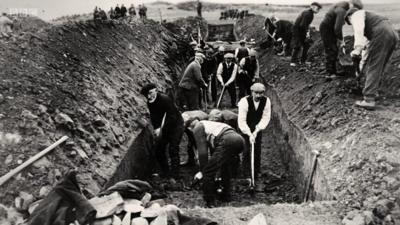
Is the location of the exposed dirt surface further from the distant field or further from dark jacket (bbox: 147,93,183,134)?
the distant field

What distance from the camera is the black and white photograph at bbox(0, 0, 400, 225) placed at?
14.5 feet

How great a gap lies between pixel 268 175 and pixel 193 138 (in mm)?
1588

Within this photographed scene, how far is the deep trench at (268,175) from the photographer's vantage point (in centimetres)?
623

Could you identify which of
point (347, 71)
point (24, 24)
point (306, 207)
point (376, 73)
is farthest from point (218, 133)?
point (24, 24)

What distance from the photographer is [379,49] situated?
643 cm

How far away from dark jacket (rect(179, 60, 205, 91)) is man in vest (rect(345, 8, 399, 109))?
370 cm

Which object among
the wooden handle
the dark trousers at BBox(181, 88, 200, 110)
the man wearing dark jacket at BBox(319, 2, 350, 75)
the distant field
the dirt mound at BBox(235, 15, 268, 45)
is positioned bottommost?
the distant field

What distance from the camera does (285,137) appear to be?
873cm

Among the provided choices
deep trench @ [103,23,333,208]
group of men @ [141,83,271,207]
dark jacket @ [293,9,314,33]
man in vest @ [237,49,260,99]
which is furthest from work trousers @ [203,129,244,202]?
dark jacket @ [293,9,314,33]

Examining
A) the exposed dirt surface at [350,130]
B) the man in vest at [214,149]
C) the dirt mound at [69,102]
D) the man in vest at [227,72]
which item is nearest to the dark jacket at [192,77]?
the dirt mound at [69,102]

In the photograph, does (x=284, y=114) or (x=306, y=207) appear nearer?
(x=306, y=207)

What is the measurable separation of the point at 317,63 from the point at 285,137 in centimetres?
308

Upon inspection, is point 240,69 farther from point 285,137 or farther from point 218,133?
point 218,133

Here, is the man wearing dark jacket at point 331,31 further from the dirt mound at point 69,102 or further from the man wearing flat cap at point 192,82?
the dirt mound at point 69,102
